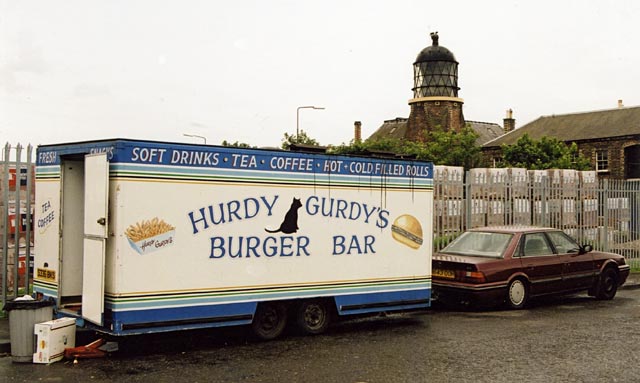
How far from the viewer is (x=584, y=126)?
5031 cm

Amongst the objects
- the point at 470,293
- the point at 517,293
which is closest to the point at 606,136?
the point at 517,293

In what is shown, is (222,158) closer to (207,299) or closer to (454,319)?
(207,299)

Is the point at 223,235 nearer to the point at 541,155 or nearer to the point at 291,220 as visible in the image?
the point at 291,220

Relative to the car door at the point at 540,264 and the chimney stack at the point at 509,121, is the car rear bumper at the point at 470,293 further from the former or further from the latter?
the chimney stack at the point at 509,121

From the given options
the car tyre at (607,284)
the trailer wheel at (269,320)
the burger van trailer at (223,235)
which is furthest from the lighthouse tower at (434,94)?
the trailer wheel at (269,320)

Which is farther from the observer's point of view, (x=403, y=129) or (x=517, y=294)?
(x=403, y=129)

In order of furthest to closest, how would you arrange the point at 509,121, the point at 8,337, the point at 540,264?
the point at 509,121 → the point at 540,264 → the point at 8,337

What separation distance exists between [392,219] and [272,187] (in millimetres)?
2091

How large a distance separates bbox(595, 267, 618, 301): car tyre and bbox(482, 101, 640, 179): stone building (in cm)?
3624

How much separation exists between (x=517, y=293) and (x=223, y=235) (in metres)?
5.54

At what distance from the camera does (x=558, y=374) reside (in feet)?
23.9

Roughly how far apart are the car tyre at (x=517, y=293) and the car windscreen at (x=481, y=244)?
0.54 metres

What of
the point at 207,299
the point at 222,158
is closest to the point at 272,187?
the point at 222,158

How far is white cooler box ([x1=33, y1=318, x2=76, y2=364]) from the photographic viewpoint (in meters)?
7.52
